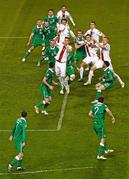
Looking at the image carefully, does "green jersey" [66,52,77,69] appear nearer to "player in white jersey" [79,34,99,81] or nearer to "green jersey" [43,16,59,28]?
"player in white jersey" [79,34,99,81]

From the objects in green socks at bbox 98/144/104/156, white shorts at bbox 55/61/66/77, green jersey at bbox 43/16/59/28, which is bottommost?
green socks at bbox 98/144/104/156

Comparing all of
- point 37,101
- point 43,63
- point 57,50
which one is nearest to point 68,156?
point 37,101

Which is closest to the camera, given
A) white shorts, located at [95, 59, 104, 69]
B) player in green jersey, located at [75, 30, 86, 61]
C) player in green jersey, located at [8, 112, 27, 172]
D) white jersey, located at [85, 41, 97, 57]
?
player in green jersey, located at [8, 112, 27, 172]

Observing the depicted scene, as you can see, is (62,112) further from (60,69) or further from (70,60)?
(70,60)

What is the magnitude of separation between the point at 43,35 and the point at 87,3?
10.9 metres

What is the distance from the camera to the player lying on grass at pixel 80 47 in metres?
32.5

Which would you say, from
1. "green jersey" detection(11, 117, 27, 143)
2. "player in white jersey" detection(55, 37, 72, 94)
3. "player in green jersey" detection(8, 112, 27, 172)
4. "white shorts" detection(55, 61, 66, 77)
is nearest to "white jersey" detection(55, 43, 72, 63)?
"player in white jersey" detection(55, 37, 72, 94)

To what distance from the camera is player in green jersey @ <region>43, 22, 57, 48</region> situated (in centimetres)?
3457

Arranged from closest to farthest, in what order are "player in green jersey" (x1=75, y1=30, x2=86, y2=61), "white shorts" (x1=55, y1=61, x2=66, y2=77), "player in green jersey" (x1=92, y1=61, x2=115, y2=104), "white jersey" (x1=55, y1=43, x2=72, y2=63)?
"player in green jersey" (x1=92, y1=61, x2=115, y2=104) → "white shorts" (x1=55, y1=61, x2=66, y2=77) → "white jersey" (x1=55, y1=43, x2=72, y2=63) → "player in green jersey" (x1=75, y1=30, x2=86, y2=61)

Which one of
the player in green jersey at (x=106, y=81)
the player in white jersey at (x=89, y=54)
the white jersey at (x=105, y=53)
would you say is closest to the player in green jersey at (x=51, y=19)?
the player in white jersey at (x=89, y=54)

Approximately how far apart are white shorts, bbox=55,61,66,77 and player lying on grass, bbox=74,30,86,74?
213cm

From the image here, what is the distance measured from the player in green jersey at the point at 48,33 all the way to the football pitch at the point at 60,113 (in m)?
0.99

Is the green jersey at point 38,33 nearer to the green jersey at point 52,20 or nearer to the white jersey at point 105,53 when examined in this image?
the green jersey at point 52,20

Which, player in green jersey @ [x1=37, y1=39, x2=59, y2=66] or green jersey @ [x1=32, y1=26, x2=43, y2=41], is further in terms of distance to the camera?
green jersey @ [x1=32, y1=26, x2=43, y2=41]
